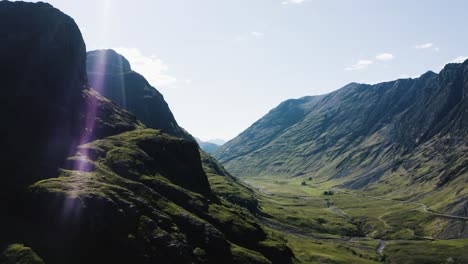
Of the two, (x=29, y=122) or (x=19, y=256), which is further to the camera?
(x=29, y=122)

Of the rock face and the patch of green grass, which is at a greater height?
the rock face

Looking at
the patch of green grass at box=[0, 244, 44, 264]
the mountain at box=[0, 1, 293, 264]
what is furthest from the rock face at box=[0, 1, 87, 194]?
the patch of green grass at box=[0, 244, 44, 264]

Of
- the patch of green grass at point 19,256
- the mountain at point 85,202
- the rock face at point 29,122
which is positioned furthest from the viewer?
the rock face at point 29,122

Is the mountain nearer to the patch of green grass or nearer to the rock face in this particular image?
the patch of green grass

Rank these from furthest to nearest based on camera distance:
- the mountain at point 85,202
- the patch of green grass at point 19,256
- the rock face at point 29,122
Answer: the rock face at point 29,122 → the mountain at point 85,202 → the patch of green grass at point 19,256

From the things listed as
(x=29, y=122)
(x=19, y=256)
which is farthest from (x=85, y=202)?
(x=29, y=122)

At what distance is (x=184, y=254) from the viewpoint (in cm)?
13488

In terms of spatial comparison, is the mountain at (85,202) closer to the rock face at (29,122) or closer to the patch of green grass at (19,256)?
the patch of green grass at (19,256)

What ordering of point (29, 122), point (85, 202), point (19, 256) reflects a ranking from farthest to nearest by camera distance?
point (29, 122) < point (85, 202) < point (19, 256)

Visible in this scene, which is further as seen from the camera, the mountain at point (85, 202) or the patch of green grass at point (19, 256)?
the mountain at point (85, 202)

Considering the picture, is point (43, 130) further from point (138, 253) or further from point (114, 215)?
point (138, 253)

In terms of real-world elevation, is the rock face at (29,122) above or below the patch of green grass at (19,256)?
above

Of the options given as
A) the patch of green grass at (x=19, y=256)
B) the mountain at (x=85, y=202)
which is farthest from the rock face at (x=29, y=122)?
the patch of green grass at (x=19, y=256)

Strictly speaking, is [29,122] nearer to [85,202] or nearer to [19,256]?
[85,202]
